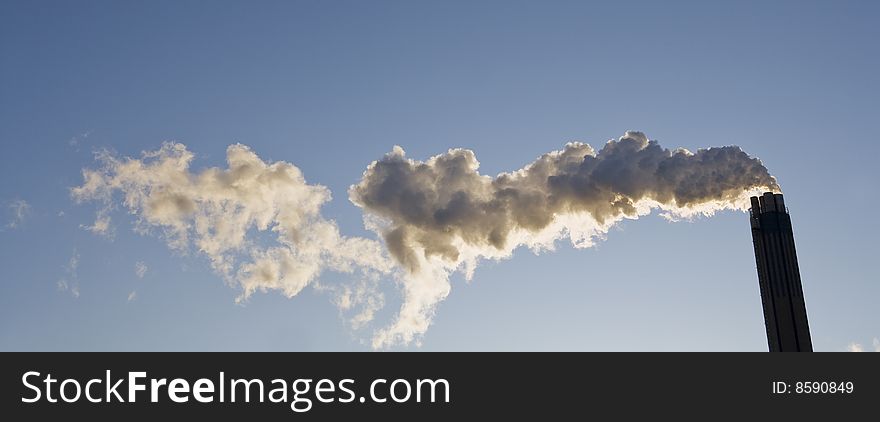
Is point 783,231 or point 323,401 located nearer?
point 323,401

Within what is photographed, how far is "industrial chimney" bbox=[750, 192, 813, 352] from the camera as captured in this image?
88562 mm

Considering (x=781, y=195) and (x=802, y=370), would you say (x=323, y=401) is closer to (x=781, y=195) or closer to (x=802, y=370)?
(x=802, y=370)

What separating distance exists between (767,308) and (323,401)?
52367mm

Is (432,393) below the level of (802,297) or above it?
below

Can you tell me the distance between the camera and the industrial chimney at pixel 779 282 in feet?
291

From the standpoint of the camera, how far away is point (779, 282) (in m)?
89.6

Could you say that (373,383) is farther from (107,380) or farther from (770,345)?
(770,345)

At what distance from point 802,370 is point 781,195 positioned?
70.5 feet

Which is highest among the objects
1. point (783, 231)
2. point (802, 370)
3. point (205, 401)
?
point (783, 231)

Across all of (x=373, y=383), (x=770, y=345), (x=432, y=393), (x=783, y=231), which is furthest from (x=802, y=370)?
(x=373, y=383)

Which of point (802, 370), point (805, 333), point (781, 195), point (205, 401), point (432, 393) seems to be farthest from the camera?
point (781, 195)

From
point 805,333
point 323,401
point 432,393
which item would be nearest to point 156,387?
point 323,401

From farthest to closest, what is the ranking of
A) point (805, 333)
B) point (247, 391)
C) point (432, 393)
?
point (805, 333)
point (432, 393)
point (247, 391)

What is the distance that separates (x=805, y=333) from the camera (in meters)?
88.6
